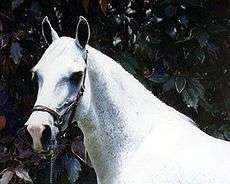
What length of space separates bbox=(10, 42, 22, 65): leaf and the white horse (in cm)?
90

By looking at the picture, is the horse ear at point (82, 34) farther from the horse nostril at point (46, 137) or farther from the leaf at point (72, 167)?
the leaf at point (72, 167)

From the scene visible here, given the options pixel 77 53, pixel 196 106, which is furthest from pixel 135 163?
pixel 196 106

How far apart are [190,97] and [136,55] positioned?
0.43 metres

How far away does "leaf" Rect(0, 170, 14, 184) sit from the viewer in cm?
349

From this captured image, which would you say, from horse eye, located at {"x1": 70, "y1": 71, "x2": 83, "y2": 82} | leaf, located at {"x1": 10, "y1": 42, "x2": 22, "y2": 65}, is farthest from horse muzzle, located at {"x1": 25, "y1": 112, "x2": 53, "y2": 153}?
leaf, located at {"x1": 10, "y1": 42, "x2": 22, "y2": 65}

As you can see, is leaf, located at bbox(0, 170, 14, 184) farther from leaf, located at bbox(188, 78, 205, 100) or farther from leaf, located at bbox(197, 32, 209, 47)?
leaf, located at bbox(197, 32, 209, 47)

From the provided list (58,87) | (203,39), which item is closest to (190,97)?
(203,39)

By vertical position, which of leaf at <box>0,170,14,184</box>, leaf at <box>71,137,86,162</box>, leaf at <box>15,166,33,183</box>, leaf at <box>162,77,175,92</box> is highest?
leaf at <box>162,77,175,92</box>

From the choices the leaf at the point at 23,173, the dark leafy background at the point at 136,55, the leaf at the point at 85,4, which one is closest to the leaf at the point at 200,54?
the dark leafy background at the point at 136,55

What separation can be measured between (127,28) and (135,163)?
1551 millimetres

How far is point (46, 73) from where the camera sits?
244 cm

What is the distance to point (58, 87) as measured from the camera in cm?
242

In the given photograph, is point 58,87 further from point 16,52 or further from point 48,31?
point 16,52

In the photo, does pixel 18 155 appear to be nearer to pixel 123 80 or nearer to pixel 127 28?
pixel 127 28
